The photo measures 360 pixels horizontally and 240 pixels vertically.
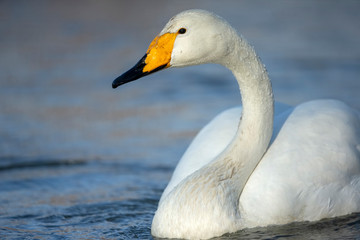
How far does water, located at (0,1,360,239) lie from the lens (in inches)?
262

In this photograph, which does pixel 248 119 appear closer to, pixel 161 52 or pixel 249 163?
pixel 249 163

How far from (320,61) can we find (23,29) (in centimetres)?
627

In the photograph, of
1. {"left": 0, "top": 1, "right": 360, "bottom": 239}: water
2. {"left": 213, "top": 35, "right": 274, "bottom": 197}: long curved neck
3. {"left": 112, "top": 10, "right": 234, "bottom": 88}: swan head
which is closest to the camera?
→ {"left": 112, "top": 10, "right": 234, "bottom": 88}: swan head

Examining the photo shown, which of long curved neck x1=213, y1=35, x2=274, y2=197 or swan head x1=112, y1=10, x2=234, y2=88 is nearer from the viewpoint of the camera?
swan head x1=112, y1=10, x2=234, y2=88

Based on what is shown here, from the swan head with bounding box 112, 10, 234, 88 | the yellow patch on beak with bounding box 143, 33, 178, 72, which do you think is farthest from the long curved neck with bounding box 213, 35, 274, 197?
the yellow patch on beak with bounding box 143, 33, 178, 72

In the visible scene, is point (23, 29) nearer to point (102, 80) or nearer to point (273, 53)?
point (102, 80)

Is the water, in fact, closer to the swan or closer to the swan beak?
the swan

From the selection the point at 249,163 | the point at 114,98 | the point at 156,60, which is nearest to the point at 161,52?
the point at 156,60

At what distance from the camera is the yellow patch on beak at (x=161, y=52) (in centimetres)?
530

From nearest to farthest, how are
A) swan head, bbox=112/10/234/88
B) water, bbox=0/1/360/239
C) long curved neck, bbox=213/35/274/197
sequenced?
swan head, bbox=112/10/234/88, long curved neck, bbox=213/35/274/197, water, bbox=0/1/360/239

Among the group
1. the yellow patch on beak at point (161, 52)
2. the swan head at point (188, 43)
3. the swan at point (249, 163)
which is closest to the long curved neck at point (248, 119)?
the swan at point (249, 163)

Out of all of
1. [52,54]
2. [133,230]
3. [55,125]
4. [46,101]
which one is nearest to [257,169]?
[133,230]

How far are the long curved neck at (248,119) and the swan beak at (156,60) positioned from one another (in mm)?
475

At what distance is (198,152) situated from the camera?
644cm
